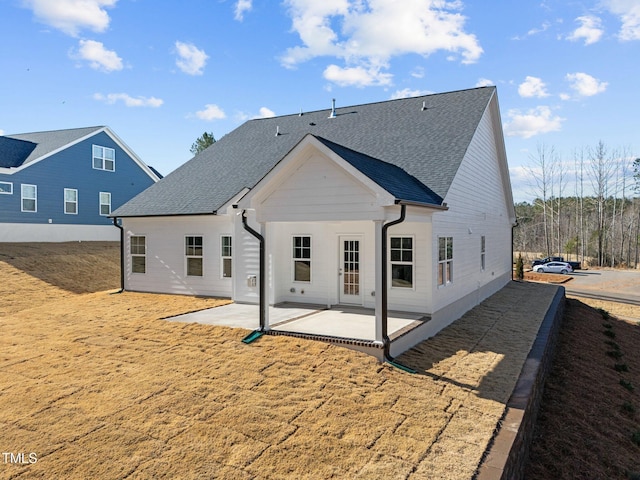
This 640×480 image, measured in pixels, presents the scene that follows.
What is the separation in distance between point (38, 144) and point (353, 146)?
22.6 meters

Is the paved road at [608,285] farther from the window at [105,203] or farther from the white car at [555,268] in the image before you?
the window at [105,203]

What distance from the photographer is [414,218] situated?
8836 millimetres

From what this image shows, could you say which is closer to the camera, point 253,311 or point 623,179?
point 253,311

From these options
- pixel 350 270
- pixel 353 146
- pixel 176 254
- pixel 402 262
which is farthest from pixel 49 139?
pixel 402 262

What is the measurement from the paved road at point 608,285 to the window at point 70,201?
99.6 feet

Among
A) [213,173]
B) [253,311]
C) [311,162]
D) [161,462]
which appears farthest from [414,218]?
[213,173]

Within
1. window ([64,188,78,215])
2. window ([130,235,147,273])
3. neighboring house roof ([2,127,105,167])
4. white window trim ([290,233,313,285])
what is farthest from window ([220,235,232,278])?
neighboring house roof ([2,127,105,167])

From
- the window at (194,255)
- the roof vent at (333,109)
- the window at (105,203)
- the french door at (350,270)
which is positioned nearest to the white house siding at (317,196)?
the french door at (350,270)

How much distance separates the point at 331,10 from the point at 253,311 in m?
9.27

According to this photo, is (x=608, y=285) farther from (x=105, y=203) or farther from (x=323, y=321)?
(x=105, y=203)

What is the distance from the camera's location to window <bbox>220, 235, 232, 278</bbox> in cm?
1366

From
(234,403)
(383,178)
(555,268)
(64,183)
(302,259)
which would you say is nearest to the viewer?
(234,403)

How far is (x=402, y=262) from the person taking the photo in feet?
35.2

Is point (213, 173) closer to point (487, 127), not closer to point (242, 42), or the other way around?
point (242, 42)
